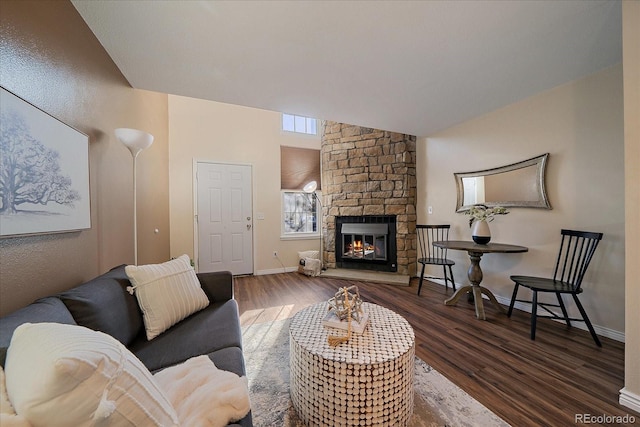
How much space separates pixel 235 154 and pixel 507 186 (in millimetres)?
3906

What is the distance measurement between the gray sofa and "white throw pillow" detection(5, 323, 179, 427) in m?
0.32

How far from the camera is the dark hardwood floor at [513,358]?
4.36ft

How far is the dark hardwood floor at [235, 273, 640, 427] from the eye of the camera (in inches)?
52.3

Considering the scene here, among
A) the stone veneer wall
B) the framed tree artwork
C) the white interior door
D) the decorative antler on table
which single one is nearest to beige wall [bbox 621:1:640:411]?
the decorative antler on table

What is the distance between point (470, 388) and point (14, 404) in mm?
1945

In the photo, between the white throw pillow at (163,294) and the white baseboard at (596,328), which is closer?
the white throw pillow at (163,294)

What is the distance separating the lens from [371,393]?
1.07 metres

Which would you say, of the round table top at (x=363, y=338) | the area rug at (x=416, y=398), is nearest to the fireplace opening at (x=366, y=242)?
the area rug at (x=416, y=398)

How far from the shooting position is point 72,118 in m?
1.39

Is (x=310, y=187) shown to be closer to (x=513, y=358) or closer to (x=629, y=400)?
(x=513, y=358)

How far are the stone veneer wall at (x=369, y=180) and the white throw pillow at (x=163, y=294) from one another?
297cm

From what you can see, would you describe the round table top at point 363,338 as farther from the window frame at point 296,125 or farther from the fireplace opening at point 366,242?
the window frame at point 296,125

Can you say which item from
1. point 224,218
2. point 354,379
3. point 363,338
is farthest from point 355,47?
point 224,218

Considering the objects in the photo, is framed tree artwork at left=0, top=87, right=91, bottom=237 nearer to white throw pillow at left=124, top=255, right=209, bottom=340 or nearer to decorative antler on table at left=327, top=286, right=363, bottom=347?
white throw pillow at left=124, top=255, right=209, bottom=340
